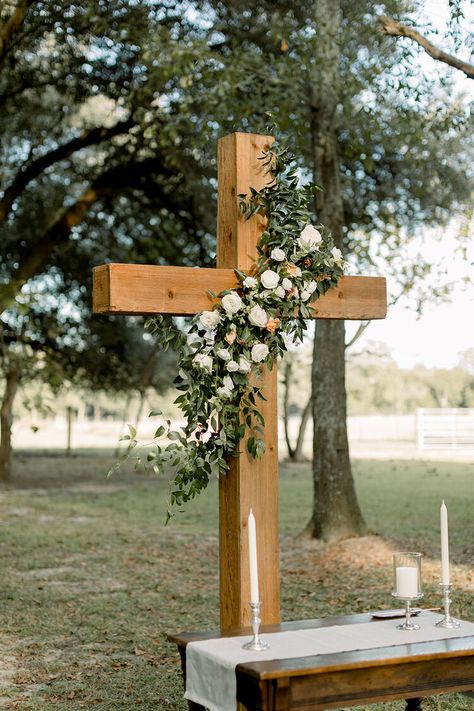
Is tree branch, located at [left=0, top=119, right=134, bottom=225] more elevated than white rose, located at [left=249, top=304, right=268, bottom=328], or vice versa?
tree branch, located at [left=0, top=119, right=134, bottom=225]

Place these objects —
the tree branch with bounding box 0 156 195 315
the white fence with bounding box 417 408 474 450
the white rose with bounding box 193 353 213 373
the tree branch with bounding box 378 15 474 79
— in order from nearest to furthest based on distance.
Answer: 1. the white rose with bounding box 193 353 213 373
2. the tree branch with bounding box 378 15 474 79
3. the tree branch with bounding box 0 156 195 315
4. the white fence with bounding box 417 408 474 450

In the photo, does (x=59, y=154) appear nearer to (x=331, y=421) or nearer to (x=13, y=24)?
(x=13, y=24)

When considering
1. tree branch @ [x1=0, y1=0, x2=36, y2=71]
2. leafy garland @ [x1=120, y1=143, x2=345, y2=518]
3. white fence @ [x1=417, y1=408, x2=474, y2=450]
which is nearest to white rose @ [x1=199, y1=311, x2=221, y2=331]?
leafy garland @ [x1=120, y1=143, x2=345, y2=518]

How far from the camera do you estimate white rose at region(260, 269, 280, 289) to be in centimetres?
438

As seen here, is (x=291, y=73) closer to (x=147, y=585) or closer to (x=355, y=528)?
(x=355, y=528)

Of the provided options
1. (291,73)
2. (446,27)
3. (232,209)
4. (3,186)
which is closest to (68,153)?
(3,186)

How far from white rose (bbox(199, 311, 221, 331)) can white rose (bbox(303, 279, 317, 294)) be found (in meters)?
0.48

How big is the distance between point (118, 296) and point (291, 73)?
737cm

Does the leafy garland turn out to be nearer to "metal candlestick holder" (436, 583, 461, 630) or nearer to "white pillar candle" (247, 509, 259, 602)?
"white pillar candle" (247, 509, 259, 602)

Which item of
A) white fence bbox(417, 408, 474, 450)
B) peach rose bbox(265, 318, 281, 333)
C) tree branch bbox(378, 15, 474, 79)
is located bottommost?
white fence bbox(417, 408, 474, 450)

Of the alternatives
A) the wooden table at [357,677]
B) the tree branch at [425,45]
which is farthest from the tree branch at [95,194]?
the wooden table at [357,677]

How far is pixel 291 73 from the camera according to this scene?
10.8m

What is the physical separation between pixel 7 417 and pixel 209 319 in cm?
1299

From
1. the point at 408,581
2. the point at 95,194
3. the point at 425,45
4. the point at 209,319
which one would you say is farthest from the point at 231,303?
the point at 95,194
